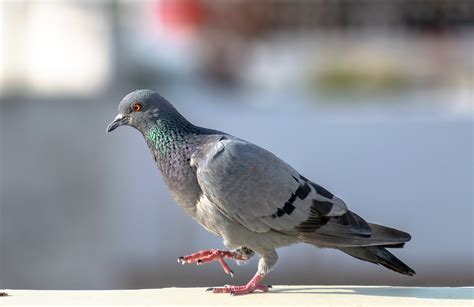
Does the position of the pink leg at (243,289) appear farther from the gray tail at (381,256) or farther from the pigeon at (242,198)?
the gray tail at (381,256)

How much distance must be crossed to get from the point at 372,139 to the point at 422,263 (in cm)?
110

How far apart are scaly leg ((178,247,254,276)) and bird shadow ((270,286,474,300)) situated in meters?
0.26

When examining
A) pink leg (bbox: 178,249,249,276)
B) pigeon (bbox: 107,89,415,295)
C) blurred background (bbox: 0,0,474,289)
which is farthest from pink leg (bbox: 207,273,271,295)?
blurred background (bbox: 0,0,474,289)

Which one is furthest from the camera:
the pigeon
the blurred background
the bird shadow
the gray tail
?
the blurred background

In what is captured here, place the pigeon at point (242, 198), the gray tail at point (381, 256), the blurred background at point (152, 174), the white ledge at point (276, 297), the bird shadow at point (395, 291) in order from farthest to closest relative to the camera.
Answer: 1. the blurred background at point (152, 174)
2. the gray tail at point (381, 256)
3. the pigeon at point (242, 198)
4. the bird shadow at point (395, 291)
5. the white ledge at point (276, 297)

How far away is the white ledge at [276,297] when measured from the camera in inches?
159

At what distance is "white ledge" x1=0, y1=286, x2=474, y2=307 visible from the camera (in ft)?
13.3

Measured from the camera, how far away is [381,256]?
4473 millimetres

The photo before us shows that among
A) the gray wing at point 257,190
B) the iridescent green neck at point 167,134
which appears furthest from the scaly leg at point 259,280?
the iridescent green neck at point 167,134

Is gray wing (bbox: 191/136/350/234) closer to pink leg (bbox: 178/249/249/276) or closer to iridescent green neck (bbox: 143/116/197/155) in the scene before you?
iridescent green neck (bbox: 143/116/197/155)

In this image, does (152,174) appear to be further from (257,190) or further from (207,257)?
(257,190)

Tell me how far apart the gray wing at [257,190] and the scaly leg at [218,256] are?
24cm

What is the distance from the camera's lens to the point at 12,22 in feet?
35.4

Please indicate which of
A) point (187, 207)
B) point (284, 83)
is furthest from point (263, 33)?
point (187, 207)
